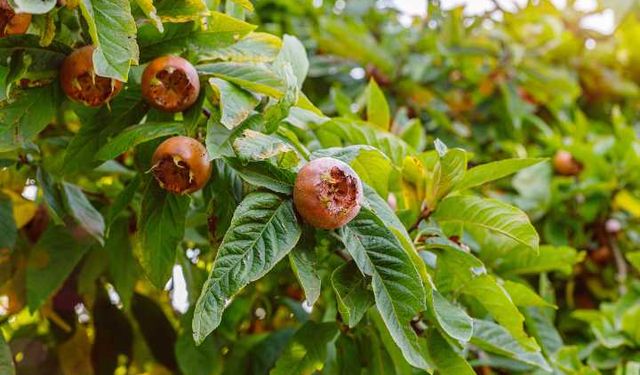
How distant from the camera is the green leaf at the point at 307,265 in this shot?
0.79m

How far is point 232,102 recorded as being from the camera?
0.88 metres

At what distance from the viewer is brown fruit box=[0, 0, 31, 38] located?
807mm

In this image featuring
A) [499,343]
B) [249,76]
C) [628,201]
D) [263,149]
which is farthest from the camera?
[628,201]

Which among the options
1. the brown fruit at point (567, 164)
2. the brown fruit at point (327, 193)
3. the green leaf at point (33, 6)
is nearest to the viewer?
the green leaf at point (33, 6)

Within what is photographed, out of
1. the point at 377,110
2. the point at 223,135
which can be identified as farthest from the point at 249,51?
the point at 377,110

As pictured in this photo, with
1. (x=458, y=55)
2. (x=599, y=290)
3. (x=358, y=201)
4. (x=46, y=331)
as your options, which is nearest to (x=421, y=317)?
(x=358, y=201)

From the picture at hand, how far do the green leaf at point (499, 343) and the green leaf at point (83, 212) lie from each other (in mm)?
514

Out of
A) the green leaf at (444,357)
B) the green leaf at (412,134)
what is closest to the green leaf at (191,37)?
the green leaf at (444,357)

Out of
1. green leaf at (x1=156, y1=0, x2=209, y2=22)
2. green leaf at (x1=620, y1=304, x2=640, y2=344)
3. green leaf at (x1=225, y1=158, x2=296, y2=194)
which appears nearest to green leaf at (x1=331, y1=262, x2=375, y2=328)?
green leaf at (x1=225, y1=158, x2=296, y2=194)

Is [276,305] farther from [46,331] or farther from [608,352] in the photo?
[608,352]

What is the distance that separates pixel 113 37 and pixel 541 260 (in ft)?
2.71

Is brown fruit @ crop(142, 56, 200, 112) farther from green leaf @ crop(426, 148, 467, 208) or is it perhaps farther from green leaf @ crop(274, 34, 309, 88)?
green leaf @ crop(426, 148, 467, 208)

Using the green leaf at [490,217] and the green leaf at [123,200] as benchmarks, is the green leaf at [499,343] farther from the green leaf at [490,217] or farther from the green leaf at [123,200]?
the green leaf at [123,200]

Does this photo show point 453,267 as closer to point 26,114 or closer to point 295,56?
point 295,56
